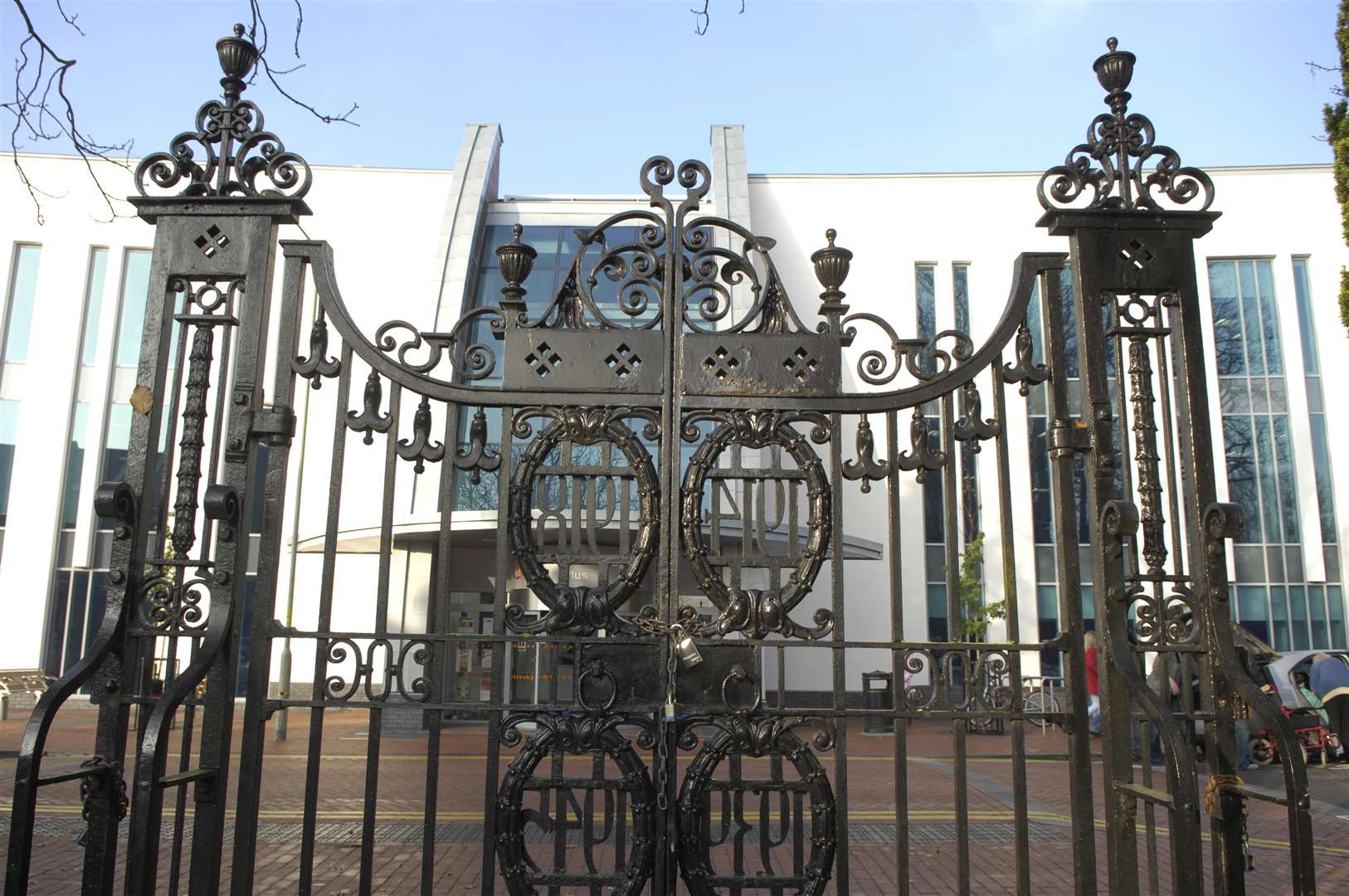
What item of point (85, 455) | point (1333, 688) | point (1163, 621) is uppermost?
point (85, 455)

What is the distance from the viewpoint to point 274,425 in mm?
4422

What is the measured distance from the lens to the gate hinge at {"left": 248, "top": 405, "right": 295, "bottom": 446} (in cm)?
442

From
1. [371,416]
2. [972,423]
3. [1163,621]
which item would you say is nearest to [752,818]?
[1163,621]

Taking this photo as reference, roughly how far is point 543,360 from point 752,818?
19.2 feet

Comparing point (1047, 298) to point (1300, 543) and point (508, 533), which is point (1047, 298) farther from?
point (1300, 543)

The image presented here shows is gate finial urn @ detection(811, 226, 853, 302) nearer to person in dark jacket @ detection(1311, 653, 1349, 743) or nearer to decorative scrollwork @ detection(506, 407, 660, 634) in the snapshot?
decorative scrollwork @ detection(506, 407, 660, 634)

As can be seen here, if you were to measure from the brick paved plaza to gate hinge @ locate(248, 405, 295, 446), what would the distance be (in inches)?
139

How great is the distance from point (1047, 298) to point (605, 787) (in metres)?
2.99

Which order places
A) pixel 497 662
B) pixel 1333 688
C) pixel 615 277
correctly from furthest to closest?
pixel 1333 688, pixel 615 277, pixel 497 662

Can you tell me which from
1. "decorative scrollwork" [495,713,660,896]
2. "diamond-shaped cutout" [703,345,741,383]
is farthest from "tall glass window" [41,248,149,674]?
"diamond-shaped cutout" [703,345,741,383]

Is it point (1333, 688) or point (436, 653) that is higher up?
point (436, 653)

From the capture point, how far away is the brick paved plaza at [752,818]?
7074 millimetres

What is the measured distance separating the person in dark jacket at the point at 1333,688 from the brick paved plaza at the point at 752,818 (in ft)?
2.39

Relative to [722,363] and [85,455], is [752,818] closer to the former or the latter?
[722,363]
